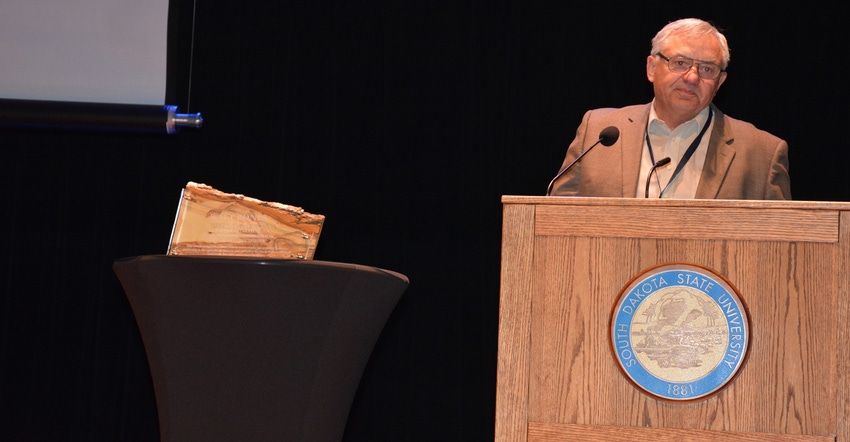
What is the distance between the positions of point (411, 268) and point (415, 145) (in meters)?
0.48

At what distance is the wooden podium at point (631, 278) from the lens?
5.35 feet

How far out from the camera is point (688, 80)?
264cm

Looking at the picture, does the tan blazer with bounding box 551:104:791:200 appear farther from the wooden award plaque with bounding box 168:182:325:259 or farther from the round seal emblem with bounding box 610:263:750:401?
the wooden award plaque with bounding box 168:182:325:259

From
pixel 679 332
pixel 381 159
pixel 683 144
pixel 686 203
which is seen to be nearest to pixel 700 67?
pixel 683 144

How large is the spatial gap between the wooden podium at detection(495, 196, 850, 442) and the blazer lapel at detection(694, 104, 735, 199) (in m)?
0.79

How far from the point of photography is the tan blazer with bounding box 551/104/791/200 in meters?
2.49

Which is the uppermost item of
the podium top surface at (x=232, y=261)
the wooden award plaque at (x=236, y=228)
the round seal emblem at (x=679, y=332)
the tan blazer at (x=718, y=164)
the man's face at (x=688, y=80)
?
the man's face at (x=688, y=80)

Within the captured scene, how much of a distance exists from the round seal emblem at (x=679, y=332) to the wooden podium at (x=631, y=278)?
0.02 metres

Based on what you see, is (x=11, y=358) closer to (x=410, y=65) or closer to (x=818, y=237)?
(x=410, y=65)

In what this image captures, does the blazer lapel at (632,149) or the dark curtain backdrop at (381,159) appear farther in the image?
the dark curtain backdrop at (381,159)

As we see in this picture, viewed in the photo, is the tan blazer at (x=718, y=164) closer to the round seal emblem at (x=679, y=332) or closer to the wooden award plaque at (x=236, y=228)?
the round seal emblem at (x=679, y=332)

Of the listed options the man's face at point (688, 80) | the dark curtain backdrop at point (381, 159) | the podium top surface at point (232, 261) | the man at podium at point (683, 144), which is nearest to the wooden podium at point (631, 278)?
the podium top surface at point (232, 261)

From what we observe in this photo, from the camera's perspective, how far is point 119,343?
12.3 ft

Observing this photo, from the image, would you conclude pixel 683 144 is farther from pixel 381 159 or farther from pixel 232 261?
pixel 232 261
